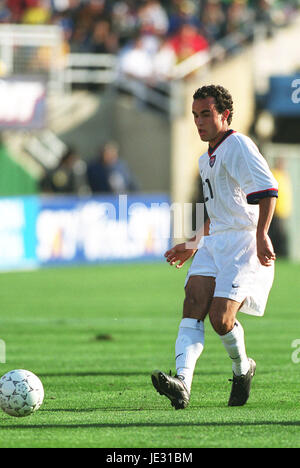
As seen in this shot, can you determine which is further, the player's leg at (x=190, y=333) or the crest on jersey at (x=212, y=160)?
the crest on jersey at (x=212, y=160)

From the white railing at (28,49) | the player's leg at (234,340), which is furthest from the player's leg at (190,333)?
the white railing at (28,49)

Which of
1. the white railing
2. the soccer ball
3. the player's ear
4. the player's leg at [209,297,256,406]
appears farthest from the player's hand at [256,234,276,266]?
the white railing

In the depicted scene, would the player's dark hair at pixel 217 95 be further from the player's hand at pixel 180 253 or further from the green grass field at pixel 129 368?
the green grass field at pixel 129 368

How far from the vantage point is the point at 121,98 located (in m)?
27.8

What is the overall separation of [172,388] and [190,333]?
45 centimetres

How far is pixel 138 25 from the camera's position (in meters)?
26.5

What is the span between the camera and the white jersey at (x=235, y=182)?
705cm

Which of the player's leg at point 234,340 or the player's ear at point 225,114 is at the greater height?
the player's ear at point 225,114

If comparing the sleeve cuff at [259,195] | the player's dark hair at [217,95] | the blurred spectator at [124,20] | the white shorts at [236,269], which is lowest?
the white shorts at [236,269]

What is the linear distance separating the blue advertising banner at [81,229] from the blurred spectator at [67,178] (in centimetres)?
44

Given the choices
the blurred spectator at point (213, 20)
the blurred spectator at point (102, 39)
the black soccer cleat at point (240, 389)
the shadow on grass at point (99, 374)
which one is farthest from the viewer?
the blurred spectator at point (213, 20)

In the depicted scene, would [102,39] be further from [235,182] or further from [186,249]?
[235,182]

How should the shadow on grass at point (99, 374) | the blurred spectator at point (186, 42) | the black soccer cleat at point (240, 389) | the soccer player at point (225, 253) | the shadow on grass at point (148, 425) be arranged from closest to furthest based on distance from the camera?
the shadow on grass at point (148, 425)
the soccer player at point (225, 253)
the black soccer cleat at point (240, 389)
the shadow on grass at point (99, 374)
the blurred spectator at point (186, 42)
